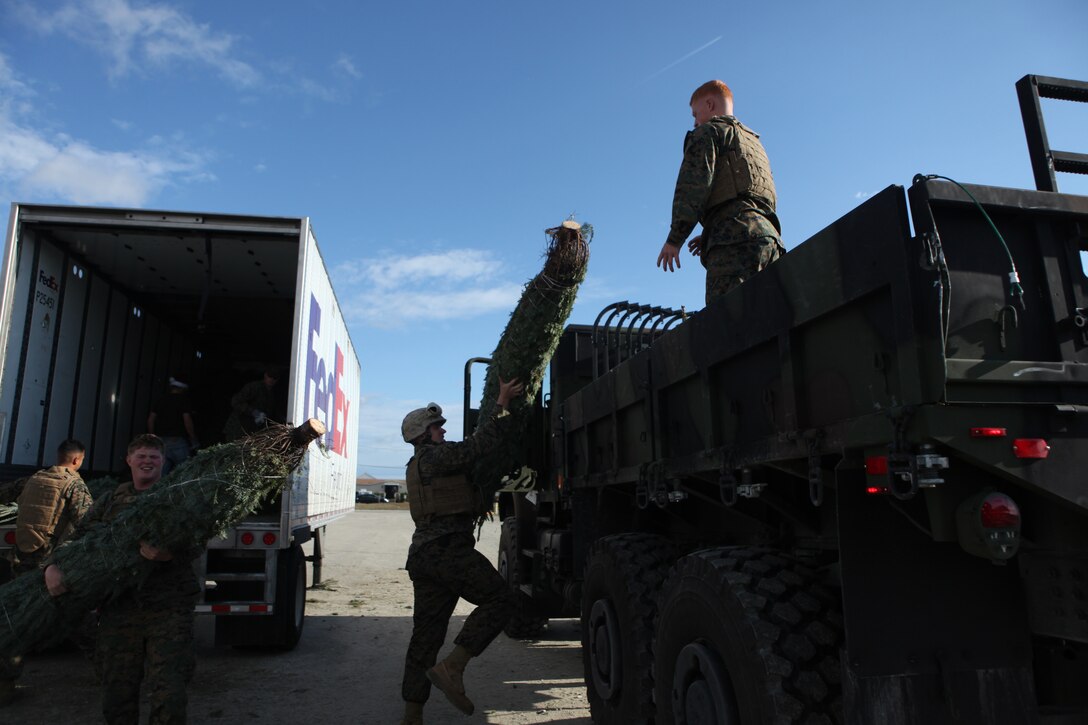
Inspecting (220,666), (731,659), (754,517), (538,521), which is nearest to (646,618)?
(754,517)

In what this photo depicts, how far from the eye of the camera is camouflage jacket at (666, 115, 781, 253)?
397cm

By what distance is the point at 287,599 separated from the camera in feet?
21.7

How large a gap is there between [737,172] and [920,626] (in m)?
2.48

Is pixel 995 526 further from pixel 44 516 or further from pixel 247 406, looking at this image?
pixel 247 406

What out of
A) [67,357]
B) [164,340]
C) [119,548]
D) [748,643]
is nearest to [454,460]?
[119,548]

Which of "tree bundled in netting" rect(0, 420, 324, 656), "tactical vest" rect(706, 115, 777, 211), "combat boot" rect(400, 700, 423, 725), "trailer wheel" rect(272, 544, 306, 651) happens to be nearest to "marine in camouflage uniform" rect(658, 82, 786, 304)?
"tactical vest" rect(706, 115, 777, 211)

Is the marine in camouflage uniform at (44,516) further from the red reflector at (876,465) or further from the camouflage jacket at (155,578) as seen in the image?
the red reflector at (876,465)

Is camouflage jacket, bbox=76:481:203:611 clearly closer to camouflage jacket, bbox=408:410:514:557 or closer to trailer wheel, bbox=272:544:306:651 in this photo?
camouflage jacket, bbox=408:410:514:557

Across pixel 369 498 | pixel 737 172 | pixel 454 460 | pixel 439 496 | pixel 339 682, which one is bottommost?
pixel 339 682

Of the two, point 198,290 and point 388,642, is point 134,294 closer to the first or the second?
point 198,290

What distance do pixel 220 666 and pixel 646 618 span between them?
4.28m

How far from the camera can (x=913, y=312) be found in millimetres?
2084

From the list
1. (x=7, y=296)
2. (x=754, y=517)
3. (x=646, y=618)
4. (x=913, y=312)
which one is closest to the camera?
(x=913, y=312)

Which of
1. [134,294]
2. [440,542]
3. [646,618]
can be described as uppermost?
[134,294]
